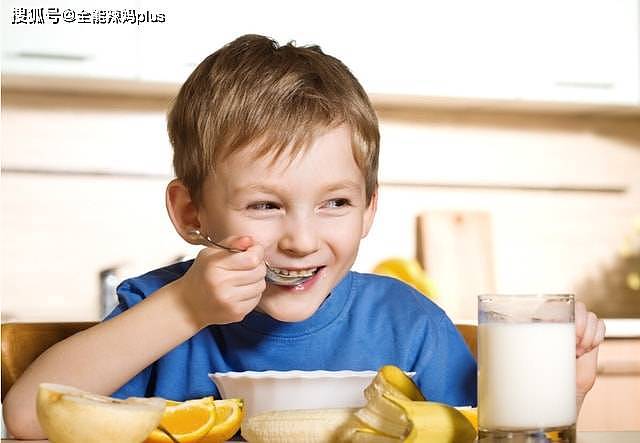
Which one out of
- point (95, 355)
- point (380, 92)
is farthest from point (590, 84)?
point (95, 355)

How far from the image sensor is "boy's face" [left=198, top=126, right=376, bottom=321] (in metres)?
1.15

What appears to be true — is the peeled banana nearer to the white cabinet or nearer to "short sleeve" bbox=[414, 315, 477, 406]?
"short sleeve" bbox=[414, 315, 477, 406]

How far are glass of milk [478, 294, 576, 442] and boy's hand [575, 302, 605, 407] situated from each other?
209 millimetres

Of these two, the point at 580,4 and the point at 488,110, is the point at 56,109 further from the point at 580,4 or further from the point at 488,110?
the point at 580,4

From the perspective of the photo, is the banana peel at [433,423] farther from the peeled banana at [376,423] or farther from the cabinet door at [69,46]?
the cabinet door at [69,46]

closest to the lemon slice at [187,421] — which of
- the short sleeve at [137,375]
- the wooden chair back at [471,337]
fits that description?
the short sleeve at [137,375]

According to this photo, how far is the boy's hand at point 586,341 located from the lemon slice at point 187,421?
1.34ft

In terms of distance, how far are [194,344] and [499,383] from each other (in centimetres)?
61

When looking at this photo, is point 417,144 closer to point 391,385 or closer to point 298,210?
point 298,210

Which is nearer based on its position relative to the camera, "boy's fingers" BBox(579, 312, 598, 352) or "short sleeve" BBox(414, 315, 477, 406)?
"boy's fingers" BBox(579, 312, 598, 352)

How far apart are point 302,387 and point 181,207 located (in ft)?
1.75

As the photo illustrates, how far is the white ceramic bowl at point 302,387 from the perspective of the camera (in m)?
0.85

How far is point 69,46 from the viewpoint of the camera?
8.39ft

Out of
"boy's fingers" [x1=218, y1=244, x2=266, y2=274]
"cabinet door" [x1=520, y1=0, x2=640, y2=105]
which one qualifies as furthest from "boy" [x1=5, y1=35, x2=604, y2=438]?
"cabinet door" [x1=520, y1=0, x2=640, y2=105]
